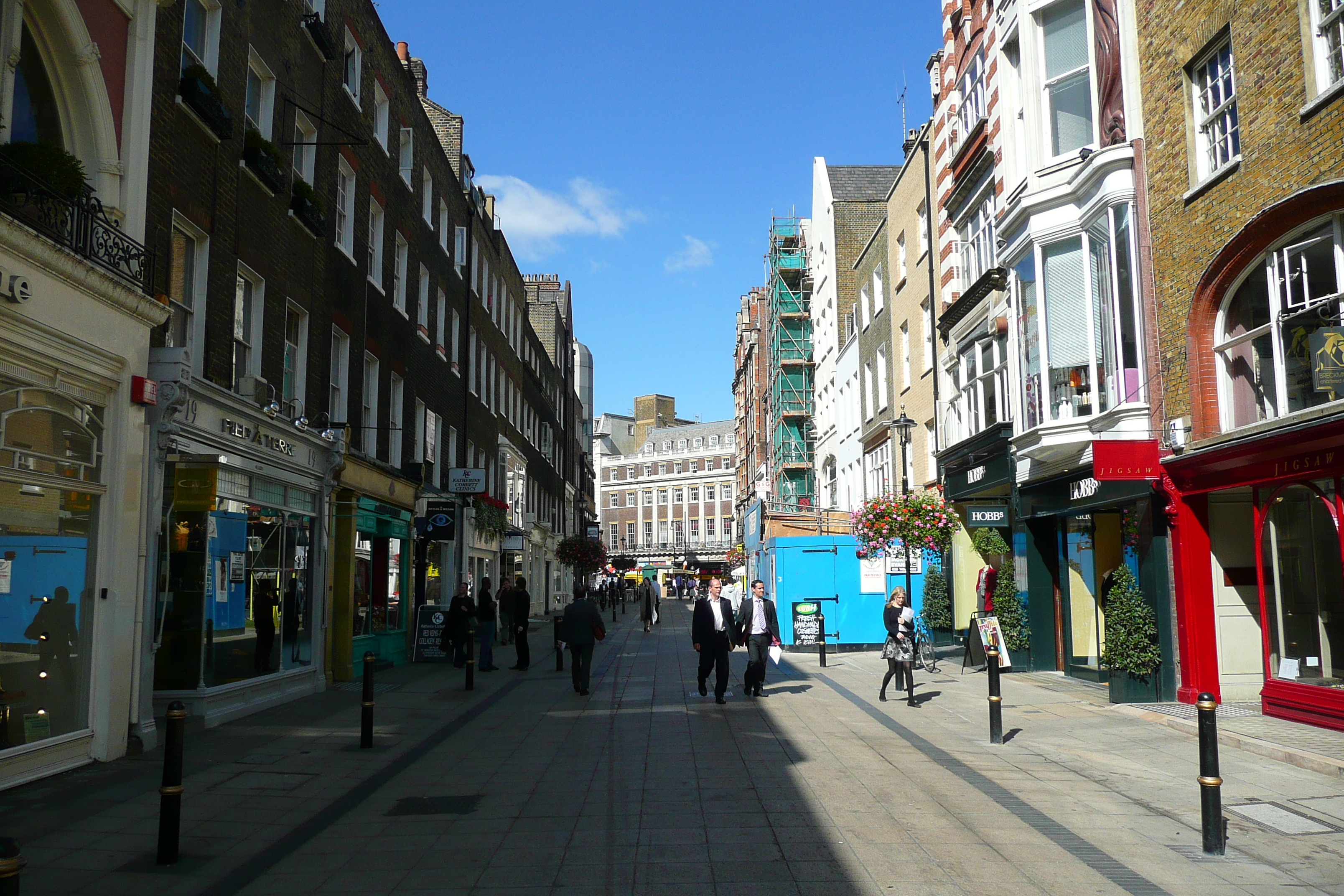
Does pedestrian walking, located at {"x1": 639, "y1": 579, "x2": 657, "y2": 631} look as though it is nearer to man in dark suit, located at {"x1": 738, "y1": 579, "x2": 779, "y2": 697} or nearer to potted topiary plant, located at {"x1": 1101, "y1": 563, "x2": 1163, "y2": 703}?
man in dark suit, located at {"x1": 738, "y1": 579, "x2": 779, "y2": 697}

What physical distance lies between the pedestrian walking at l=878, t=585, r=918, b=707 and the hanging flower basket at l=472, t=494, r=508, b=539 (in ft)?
50.8

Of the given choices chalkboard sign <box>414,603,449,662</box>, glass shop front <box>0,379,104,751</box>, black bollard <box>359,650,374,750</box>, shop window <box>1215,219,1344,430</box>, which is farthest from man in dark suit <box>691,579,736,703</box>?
glass shop front <box>0,379,104,751</box>

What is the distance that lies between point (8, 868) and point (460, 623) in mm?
17542

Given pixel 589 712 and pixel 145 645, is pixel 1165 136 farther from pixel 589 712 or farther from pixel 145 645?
pixel 145 645

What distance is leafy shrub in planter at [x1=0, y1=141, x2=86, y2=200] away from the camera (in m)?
8.90

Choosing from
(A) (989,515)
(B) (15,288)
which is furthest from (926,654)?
(B) (15,288)

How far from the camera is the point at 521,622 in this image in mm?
21359

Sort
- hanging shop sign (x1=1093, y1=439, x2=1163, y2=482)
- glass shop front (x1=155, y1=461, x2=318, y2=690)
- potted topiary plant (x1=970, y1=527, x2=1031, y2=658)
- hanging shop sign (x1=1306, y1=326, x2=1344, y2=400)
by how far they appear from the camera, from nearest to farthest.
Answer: hanging shop sign (x1=1306, y1=326, x2=1344, y2=400) → glass shop front (x1=155, y1=461, x2=318, y2=690) → hanging shop sign (x1=1093, y1=439, x2=1163, y2=482) → potted topiary plant (x1=970, y1=527, x2=1031, y2=658)

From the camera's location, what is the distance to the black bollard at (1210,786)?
265 inches

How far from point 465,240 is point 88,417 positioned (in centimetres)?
2124

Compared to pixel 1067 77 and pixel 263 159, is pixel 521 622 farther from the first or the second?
pixel 1067 77

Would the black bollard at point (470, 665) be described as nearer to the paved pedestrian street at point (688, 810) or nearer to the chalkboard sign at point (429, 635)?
the paved pedestrian street at point (688, 810)

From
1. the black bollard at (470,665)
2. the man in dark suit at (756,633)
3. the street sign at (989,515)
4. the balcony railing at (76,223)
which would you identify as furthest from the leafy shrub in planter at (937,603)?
the balcony railing at (76,223)

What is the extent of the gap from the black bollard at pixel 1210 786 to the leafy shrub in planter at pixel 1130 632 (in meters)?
7.22
